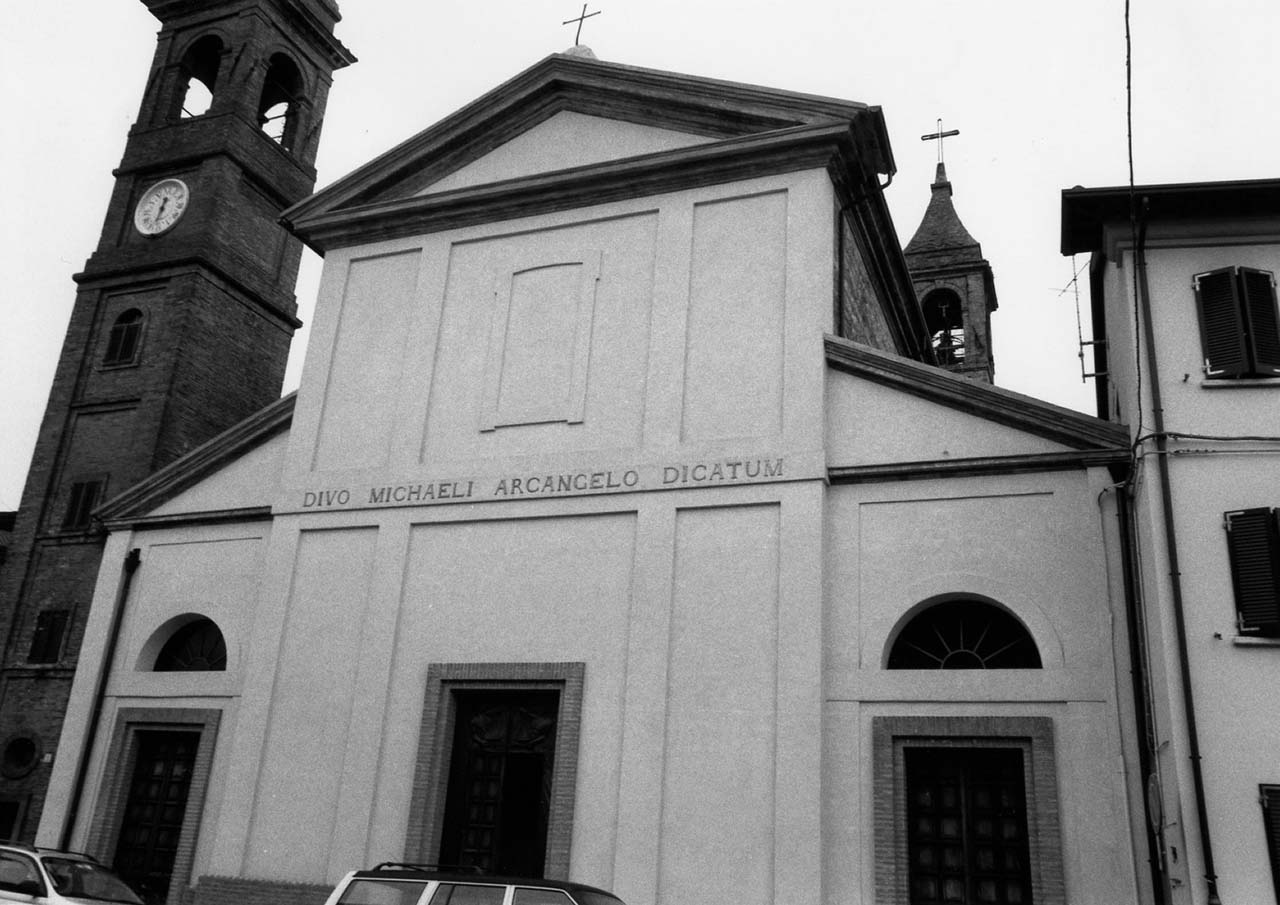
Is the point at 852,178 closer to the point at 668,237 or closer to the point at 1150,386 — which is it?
the point at 668,237

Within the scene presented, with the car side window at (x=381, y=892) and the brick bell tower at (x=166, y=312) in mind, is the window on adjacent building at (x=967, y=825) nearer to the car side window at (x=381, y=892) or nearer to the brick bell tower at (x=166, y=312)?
the car side window at (x=381, y=892)

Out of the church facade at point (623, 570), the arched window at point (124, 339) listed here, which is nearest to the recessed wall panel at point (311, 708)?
the church facade at point (623, 570)

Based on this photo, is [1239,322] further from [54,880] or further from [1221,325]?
[54,880]

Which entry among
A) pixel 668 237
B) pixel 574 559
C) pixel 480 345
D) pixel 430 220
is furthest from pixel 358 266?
pixel 574 559

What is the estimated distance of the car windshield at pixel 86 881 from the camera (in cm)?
1194

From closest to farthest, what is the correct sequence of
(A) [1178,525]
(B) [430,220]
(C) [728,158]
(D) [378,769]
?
(A) [1178,525] → (D) [378,769] → (C) [728,158] → (B) [430,220]

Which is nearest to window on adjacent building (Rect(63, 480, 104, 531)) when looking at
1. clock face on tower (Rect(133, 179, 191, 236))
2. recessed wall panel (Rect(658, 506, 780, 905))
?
clock face on tower (Rect(133, 179, 191, 236))

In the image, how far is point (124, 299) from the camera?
894 inches

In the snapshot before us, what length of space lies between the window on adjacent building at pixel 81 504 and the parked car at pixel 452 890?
12.6 meters

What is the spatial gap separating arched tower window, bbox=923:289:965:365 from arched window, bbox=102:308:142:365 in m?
21.5

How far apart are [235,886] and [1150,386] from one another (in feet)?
39.6

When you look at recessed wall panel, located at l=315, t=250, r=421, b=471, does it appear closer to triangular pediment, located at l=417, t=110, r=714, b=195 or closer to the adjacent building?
triangular pediment, located at l=417, t=110, r=714, b=195

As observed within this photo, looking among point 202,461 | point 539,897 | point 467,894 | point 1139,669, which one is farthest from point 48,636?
point 1139,669

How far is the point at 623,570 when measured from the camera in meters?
14.6
